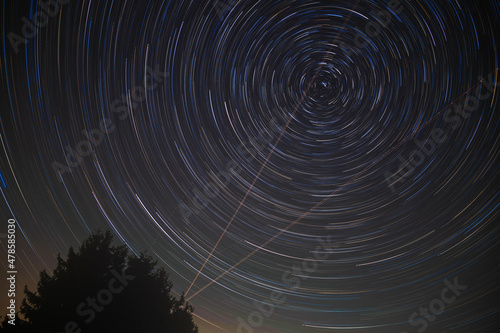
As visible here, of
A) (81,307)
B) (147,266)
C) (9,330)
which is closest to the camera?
(9,330)

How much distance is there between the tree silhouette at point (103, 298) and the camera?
757cm

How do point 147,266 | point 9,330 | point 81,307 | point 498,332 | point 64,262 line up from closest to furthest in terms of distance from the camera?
point 9,330 < point 81,307 < point 64,262 < point 147,266 < point 498,332

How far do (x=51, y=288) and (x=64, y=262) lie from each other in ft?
2.62

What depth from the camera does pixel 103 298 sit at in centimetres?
802

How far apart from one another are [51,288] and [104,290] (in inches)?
61.1

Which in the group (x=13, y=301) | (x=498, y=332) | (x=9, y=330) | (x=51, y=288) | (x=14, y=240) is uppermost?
(x=498, y=332)

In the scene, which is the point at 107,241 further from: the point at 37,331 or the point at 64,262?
the point at 37,331

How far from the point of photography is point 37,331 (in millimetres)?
7367

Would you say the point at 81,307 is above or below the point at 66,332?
above

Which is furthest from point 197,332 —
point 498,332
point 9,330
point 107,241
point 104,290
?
point 498,332

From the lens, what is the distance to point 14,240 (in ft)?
28.6

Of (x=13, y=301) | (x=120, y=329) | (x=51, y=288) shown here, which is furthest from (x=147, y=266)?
(x=13, y=301)

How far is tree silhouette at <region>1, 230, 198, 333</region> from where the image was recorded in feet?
24.8

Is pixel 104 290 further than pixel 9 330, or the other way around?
pixel 104 290
